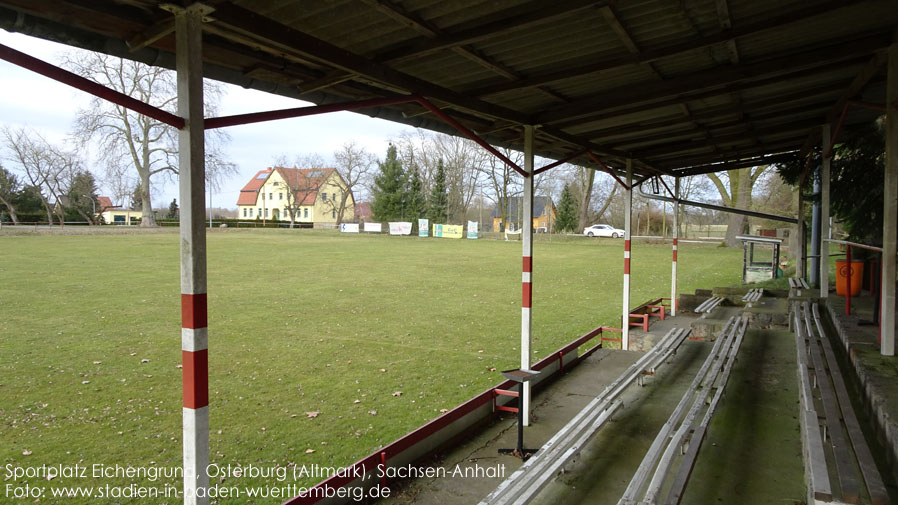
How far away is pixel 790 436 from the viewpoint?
408 cm

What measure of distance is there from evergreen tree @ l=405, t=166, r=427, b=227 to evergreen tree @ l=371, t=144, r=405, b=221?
2.85 ft

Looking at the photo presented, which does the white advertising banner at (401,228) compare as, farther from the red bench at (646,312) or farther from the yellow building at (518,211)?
the red bench at (646,312)

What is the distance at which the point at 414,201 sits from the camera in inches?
2040

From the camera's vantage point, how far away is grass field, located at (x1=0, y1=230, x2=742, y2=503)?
4.88 m

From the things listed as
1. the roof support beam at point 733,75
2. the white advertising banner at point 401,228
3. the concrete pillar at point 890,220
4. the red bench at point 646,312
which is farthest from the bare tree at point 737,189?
the white advertising banner at point 401,228

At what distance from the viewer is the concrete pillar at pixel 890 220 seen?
4.12 m

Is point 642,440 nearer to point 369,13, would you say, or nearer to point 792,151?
point 369,13

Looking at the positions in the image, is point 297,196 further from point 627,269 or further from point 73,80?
point 73,80

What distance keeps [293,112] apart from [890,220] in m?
4.66

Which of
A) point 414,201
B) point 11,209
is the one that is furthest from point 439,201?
point 11,209

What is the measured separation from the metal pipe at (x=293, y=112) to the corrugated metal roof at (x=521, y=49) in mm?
112

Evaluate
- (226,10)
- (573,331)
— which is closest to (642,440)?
(226,10)

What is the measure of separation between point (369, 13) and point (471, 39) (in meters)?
0.62

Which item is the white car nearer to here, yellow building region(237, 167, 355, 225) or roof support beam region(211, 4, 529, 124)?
yellow building region(237, 167, 355, 225)
